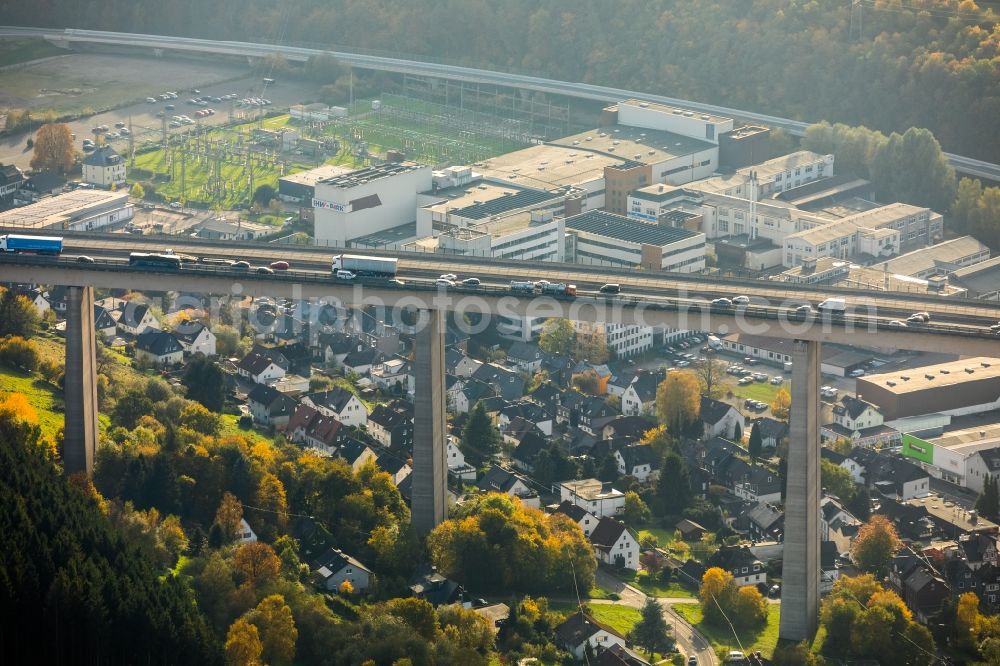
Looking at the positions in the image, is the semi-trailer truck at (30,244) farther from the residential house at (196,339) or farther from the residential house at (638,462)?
the residential house at (638,462)

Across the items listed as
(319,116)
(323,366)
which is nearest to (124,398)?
(323,366)

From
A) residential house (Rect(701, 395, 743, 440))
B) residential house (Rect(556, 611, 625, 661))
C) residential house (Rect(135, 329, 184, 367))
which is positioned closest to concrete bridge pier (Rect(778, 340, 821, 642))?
residential house (Rect(556, 611, 625, 661))

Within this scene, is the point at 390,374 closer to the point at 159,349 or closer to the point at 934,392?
the point at 159,349

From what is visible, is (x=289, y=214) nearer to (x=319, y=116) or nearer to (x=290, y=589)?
(x=319, y=116)

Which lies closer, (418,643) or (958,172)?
(418,643)

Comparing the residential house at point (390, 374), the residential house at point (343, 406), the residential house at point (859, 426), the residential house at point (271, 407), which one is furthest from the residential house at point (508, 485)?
the residential house at point (859, 426)

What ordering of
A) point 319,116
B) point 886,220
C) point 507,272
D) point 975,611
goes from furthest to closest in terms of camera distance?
point 319,116 → point 886,220 → point 507,272 → point 975,611
